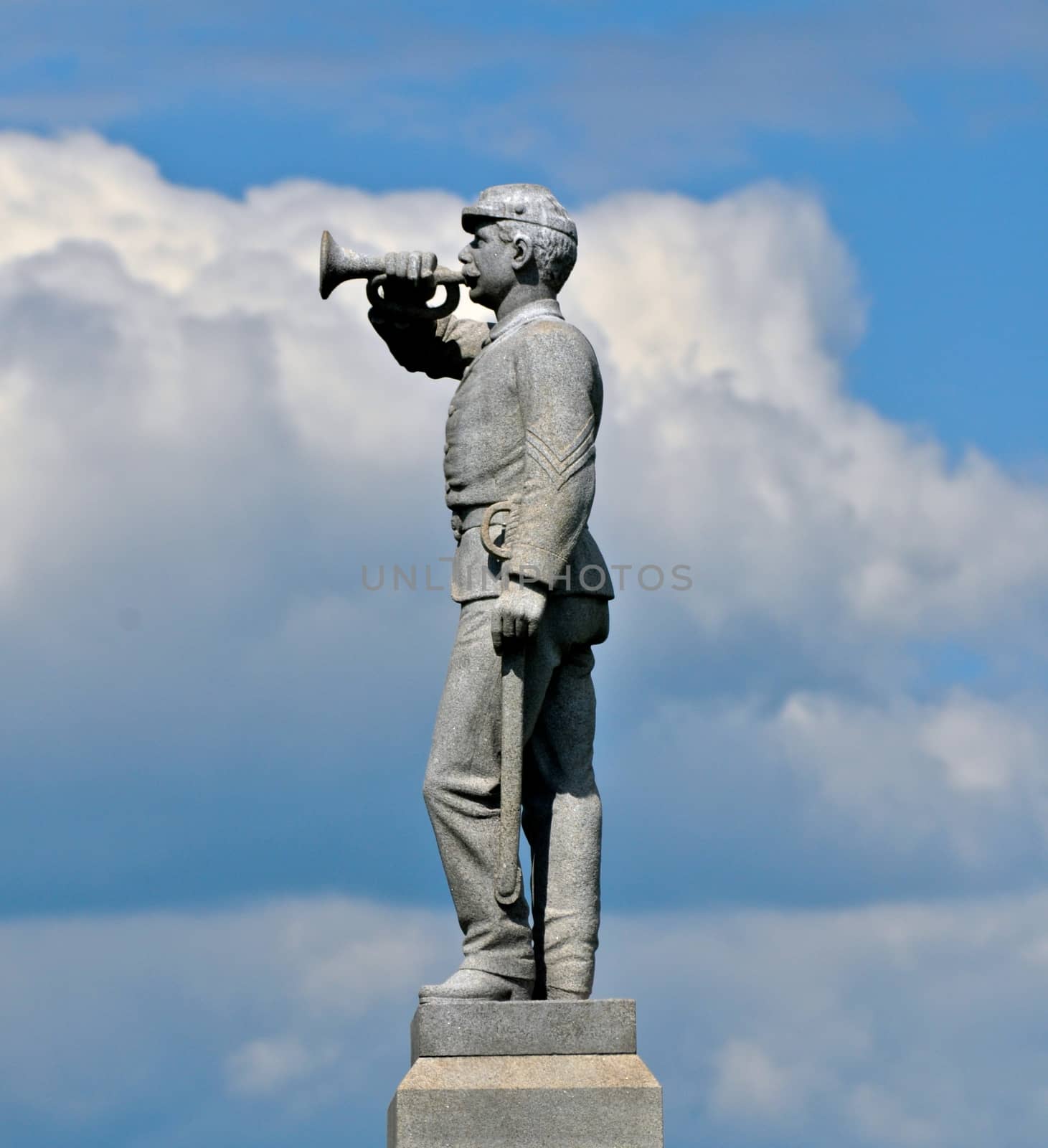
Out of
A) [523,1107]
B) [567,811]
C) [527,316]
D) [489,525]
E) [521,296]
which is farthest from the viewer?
[521,296]

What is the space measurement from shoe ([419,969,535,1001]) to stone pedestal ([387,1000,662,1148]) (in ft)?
0.33

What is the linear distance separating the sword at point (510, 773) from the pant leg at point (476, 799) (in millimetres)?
88

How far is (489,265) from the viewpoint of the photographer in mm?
12305

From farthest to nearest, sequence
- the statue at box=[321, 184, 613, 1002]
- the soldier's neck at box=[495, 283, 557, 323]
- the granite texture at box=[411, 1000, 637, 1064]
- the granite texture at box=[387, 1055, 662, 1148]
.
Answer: the soldier's neck at box=[495, 283, 557, 323] → the statue at box=[321, 184, 613, 1002] → the granite texture at box=[411, 1000, 637, 1064] → the granite texture at box=[387, 1055, 662, 1148]

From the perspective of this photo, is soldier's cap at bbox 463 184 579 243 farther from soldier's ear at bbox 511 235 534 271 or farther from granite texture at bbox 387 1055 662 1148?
granite texture at bbox 387 1055 662 1148

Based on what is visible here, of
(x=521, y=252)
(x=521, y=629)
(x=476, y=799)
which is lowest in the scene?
(x=476, y=799)

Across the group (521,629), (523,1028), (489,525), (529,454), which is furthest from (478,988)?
(529,454)

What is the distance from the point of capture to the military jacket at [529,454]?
11.5 metres

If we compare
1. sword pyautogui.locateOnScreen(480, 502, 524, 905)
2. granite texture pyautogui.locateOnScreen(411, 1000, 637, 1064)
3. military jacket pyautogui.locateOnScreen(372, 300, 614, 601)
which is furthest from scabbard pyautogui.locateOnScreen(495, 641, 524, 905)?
granite texture pyautogui.locateOnScreen(411, 1000, 637, 1064)

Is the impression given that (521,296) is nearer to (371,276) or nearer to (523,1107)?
(371,276)

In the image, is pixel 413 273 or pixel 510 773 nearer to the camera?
pixel 510 773

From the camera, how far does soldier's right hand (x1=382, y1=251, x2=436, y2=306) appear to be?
41.3 feet

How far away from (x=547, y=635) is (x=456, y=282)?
210cm

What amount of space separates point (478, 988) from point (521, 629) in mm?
1766
